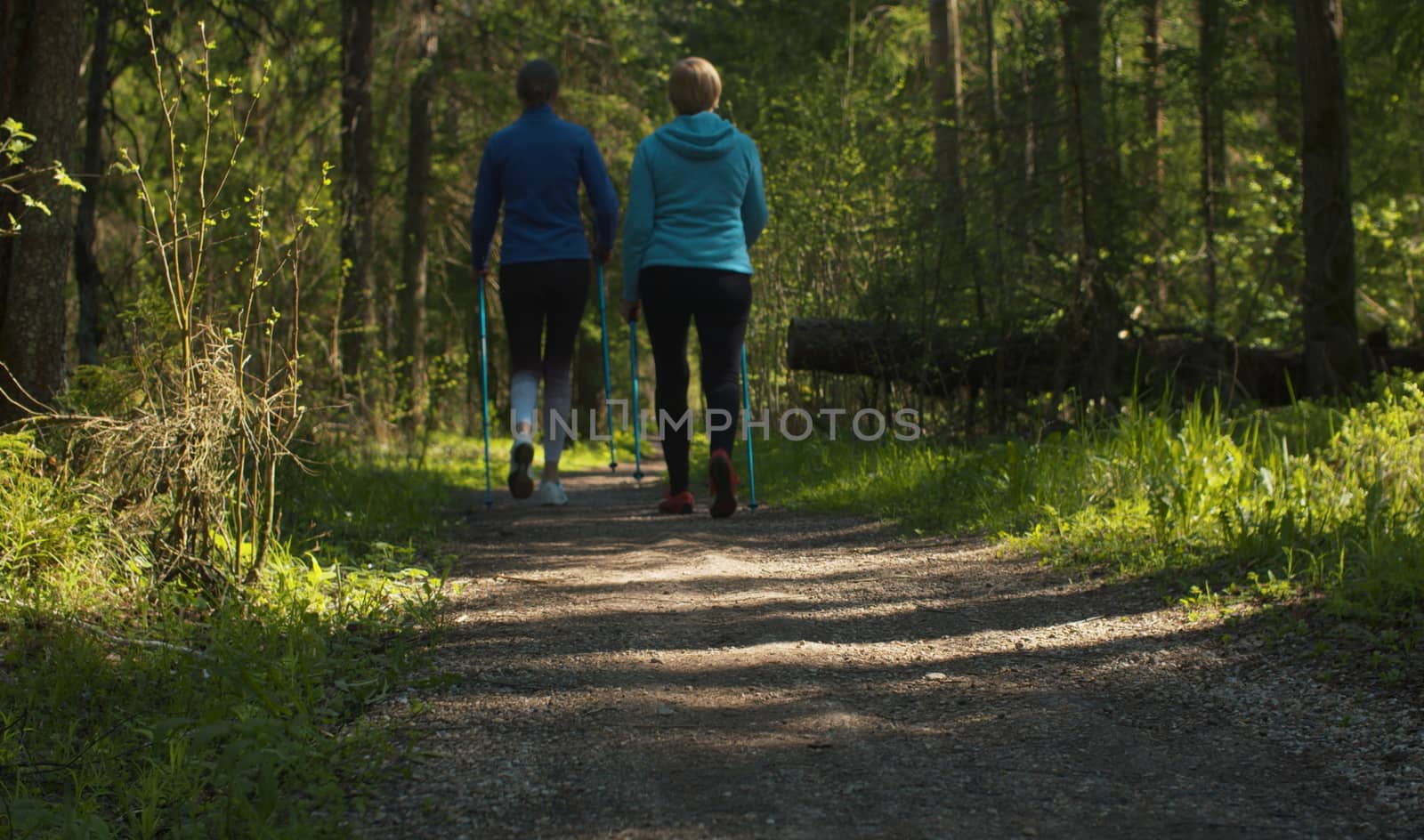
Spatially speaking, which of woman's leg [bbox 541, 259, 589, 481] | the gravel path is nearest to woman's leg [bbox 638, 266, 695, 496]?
woman's leg [bbox 541, 259, 589, 481]

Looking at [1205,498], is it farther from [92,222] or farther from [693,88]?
[92,222]

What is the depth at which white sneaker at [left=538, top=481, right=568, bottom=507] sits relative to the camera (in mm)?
8383

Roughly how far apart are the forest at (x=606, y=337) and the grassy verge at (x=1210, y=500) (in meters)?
0.03

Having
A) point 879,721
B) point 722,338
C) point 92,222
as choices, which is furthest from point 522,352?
point 879,721

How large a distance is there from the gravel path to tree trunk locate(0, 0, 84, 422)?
2.15 meters

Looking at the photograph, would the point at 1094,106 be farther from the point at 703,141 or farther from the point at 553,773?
the point at 553,773

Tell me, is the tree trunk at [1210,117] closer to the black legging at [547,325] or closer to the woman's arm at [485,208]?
the black legging at [547,325]

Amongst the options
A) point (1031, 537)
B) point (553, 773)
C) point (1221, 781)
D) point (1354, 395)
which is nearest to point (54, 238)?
point (553, 773)

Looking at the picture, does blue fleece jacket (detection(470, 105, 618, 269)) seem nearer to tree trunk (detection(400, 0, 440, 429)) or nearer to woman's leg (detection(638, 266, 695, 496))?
woman's leg (detection(638, 266, 695, 496))

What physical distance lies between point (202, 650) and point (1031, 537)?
3.66 m

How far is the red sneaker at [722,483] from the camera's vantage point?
24.6 feet

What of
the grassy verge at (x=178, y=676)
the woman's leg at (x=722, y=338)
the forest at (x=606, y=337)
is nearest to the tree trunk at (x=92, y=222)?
the forest at (x=606, y=337)

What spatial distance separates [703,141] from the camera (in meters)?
7.53

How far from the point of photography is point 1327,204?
33.4 feet
